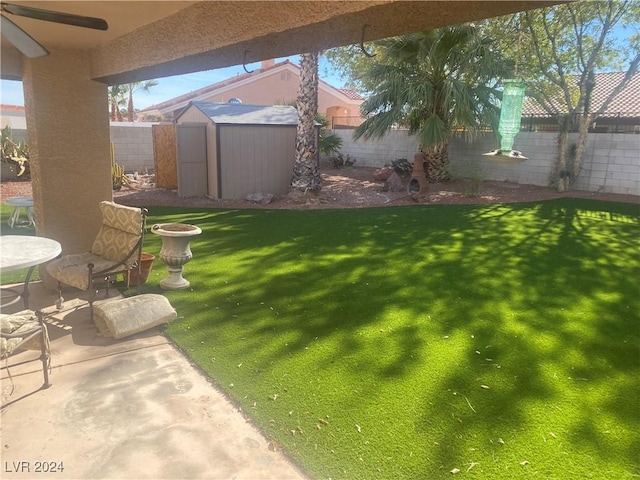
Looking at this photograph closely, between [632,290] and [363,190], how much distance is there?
28.7 feet

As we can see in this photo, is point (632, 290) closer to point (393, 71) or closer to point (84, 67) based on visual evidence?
point (84, 67)

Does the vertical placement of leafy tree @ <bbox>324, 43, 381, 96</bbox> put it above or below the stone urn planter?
above

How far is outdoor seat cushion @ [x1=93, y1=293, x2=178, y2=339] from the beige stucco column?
1.55 m

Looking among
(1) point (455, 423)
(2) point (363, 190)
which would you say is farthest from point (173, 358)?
(2) point (363, 190)

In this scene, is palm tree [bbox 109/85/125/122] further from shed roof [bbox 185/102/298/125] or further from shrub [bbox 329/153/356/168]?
shed roof [bbox 185/102/298/125]

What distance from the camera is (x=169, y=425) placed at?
9.50 feet

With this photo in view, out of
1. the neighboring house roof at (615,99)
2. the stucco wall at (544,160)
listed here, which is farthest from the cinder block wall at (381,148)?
the neighboring house roof at (615,99)

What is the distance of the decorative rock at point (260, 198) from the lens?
469 inches

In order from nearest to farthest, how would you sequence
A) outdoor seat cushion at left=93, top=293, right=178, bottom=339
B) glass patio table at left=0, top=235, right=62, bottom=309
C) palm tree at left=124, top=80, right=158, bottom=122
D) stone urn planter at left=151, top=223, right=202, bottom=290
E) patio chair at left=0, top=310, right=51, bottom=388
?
patio chair at left=0, top=310, right=51, bottom=388, glass patio table at left=0, top=235, right=62, bottom=309, outdoor seat cushion at left=93, top=293, right=178, bottom=339, stone urn planter at left=151, top=223, right=202, bottom=290, palm tree at left=124, top=80, right=158, bottom=122

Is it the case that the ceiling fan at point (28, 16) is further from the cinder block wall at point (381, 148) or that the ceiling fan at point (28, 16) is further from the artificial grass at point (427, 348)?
the cinder block wall at point (381, 148)

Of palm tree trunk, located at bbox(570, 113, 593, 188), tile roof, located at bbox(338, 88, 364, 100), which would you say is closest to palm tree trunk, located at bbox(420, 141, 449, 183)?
palm tree trunk, located at bbox(570, 113, 593, 188)

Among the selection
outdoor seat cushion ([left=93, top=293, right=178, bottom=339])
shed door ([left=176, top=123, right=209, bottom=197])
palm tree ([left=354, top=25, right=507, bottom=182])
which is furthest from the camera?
shed door ([left=176, top=123, right=209, bottom=197])

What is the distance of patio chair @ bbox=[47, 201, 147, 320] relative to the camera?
4.49 meters

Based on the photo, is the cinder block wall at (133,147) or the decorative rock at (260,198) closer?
the decorative rock at (260,198)
